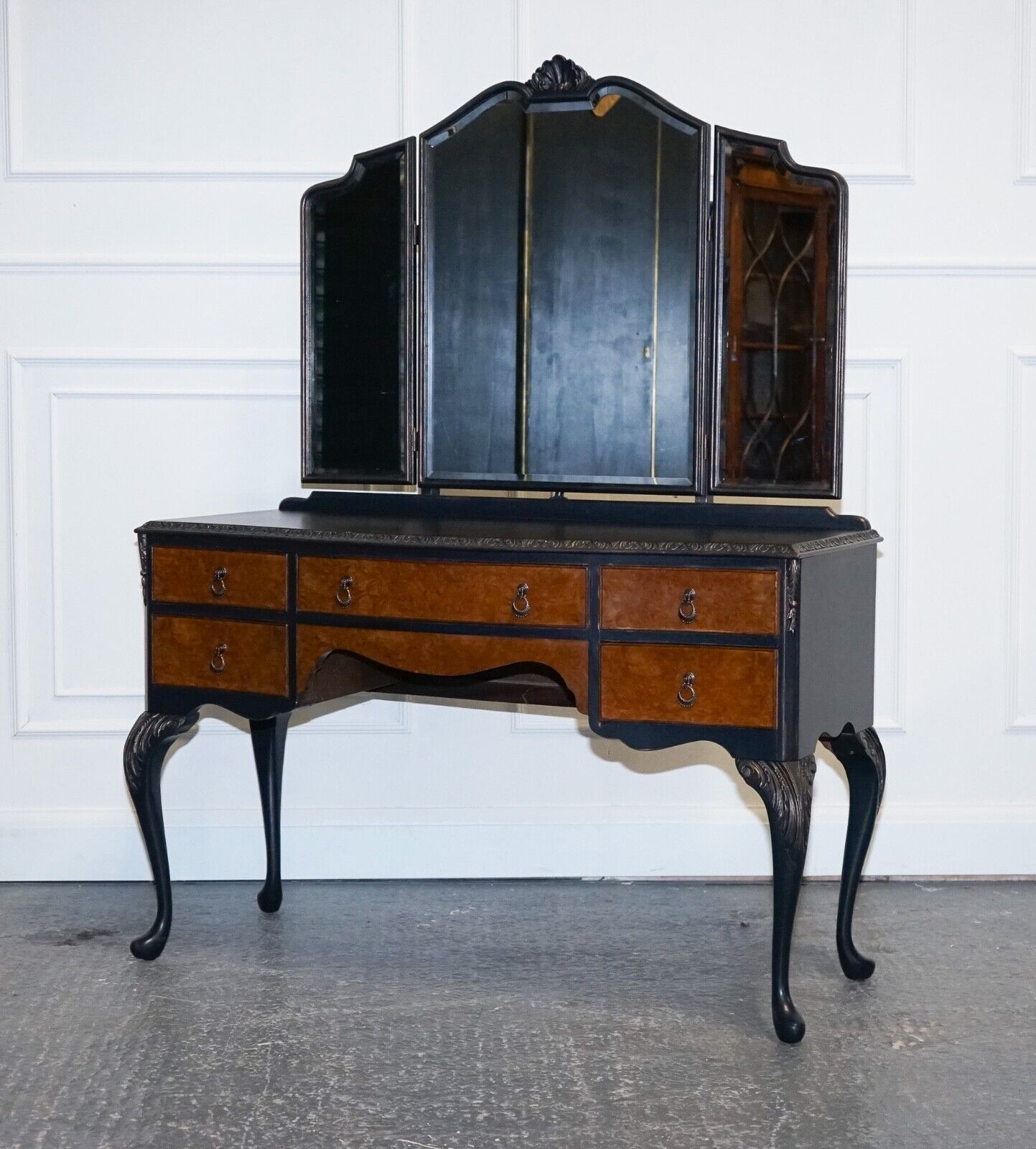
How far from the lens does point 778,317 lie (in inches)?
107

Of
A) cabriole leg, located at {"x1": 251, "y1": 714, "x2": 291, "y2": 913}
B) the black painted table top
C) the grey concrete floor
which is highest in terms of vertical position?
the black painted table top

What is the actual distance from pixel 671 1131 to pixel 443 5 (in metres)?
2.38

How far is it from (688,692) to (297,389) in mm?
1373

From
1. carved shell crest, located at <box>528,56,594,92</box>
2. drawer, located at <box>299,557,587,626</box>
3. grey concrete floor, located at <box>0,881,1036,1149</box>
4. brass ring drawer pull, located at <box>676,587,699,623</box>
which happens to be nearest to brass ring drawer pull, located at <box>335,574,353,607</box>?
drawer, located at <box>299,557,587,626</box>

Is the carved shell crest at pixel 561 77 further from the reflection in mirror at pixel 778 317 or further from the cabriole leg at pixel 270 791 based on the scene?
the cabriole leg at pixel 270 791

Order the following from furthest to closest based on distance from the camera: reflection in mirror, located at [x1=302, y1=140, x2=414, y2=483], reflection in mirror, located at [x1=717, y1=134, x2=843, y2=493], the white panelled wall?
the white panelled wall
reflection in mirror, located at [x1=302, y1=140, x2=414, y2=483]
reflection in mirror, located at [x1=717, y1=134, x2=843, y2=493]

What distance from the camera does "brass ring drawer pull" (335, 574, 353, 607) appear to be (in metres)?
2.45

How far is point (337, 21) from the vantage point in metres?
3.11

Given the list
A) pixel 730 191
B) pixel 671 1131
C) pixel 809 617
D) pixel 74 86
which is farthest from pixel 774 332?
pixel 74 86

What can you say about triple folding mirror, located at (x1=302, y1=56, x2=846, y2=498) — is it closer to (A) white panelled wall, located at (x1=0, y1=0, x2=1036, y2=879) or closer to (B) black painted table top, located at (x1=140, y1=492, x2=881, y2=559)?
(B) black painted table top, located at (x1=140, y1=492, x2=881, y2=559)

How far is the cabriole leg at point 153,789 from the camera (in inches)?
105

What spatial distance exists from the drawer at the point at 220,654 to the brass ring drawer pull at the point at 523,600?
0.46 metres

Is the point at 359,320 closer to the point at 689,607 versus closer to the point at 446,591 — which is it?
the point at 446,591

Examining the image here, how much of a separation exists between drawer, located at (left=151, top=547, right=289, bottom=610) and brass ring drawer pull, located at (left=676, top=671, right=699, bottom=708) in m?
0.74
